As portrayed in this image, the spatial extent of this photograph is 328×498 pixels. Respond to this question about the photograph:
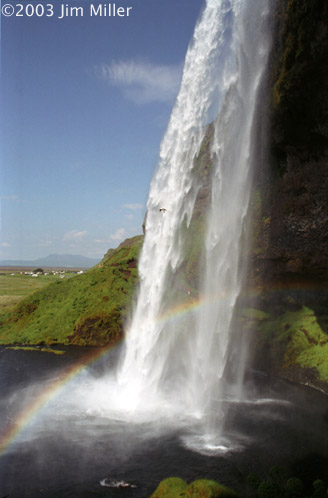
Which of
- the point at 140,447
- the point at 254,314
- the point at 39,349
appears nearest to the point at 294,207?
the point at 254,314

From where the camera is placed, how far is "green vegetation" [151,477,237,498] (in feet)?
28.4

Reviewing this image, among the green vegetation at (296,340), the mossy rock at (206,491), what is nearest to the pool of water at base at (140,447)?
the mossy rock at (206,491)

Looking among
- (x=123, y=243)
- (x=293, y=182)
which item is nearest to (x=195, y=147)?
(x=293, y=182)

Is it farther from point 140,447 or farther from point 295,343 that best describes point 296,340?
point 140,447

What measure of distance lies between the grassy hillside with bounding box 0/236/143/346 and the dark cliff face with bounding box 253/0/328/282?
15.6 m

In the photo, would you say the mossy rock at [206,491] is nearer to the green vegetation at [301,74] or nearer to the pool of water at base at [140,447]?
the pool of water at base at [140,447]

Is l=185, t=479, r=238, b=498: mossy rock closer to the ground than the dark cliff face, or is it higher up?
closer to the ground

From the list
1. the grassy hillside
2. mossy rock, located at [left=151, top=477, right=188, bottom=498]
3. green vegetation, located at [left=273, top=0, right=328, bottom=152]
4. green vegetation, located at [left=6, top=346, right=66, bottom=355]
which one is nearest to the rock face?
green vegetation, located at [left=273, top=0, right=328, bottom=152]

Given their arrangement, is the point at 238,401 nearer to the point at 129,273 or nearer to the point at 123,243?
the point at 129,273

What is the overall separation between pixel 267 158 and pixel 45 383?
17.2 meters

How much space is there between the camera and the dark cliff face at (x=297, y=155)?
14.4 metres

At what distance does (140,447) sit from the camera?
40.3 ft

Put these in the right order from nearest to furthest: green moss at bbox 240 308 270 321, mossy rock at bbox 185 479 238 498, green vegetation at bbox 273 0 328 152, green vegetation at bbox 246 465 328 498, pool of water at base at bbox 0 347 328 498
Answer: mossy rock at bbox 185 479 238 498 < green vegetation at bbox 246 465 328 498 < pool of water at base at bbox 0 347 328 498 < green vegetation at bbox 273 0 328 152 < green moss at bbox 240 308 270 321

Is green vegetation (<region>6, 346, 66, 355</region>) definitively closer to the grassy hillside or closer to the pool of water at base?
the grassy hillside
